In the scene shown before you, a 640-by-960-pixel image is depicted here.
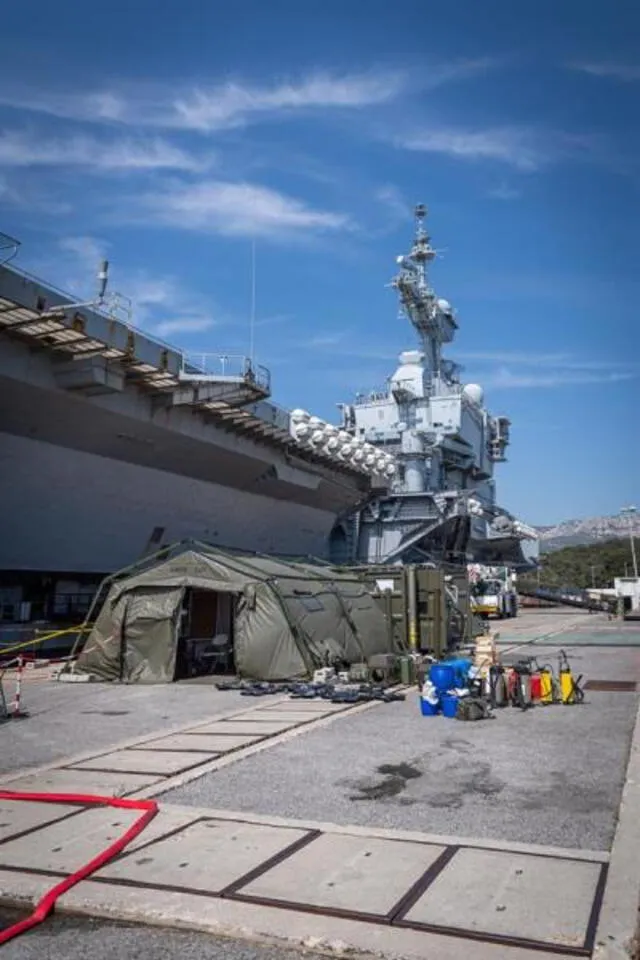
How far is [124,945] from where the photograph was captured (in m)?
4.22

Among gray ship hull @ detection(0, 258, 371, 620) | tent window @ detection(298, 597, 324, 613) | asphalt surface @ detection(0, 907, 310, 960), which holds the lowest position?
asphalt surface @ detection(0, 907, 310, 960)

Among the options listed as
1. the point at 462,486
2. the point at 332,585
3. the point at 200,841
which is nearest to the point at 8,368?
the point at 332,585

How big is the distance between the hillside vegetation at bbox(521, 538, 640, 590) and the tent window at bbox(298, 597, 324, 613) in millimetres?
101309

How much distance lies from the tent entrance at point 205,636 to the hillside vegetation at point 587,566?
99052 mm

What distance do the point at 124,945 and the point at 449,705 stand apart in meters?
8.13

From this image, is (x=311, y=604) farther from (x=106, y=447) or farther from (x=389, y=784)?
(x=106, y=447)

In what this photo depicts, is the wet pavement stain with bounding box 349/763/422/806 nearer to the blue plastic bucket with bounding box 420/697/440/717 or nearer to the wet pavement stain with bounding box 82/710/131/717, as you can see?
the blue plastic bucket with bounding box 420/697/440/717

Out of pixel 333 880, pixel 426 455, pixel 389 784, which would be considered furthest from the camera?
pixel 426 455

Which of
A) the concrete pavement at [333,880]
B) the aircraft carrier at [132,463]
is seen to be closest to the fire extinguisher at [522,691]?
the concrete pavement at [333,880]

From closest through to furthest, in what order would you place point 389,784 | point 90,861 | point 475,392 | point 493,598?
point 90,861 < point 389,784 < point 493,598 < point 475,392

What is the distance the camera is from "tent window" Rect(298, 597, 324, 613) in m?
17.4

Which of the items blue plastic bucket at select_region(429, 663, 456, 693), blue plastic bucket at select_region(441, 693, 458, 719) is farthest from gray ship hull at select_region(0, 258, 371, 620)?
blue plastic bucket at select_region(441, 693, 458, 719)

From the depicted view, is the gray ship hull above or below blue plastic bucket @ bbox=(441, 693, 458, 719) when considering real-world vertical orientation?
above

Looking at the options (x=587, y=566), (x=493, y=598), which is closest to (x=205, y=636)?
(x=493, y=598)
